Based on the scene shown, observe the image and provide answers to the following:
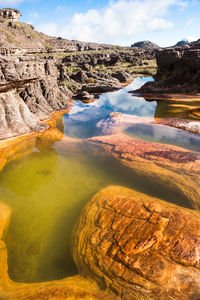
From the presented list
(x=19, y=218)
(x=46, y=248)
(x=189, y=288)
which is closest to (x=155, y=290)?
(x=189, y=288)

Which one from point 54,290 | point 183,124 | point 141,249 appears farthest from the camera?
point 183,124

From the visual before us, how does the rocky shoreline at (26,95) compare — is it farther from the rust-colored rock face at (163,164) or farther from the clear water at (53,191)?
the rust-colored rock face at (163,164)

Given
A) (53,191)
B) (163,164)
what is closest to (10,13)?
(53,191)

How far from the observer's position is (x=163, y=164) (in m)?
7.23

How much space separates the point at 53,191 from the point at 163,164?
A: 4.51 metres

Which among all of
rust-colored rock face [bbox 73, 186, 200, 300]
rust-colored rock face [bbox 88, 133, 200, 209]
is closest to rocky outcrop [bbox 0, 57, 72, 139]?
rust-colored rock face [bbox 88, 133, 200, 209]

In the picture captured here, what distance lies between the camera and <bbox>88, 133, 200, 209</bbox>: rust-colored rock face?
19.9 feet

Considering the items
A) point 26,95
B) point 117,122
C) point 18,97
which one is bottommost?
point 117,122

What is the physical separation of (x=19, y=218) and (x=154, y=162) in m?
5.45

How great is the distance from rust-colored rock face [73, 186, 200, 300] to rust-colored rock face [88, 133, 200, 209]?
131cm

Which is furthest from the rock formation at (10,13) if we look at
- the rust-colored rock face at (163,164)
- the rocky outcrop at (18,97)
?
the rust-colored rock face at (163,164)

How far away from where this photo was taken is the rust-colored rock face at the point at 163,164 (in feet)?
19.9

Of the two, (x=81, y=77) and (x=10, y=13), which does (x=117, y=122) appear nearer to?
(x=81, y=77)

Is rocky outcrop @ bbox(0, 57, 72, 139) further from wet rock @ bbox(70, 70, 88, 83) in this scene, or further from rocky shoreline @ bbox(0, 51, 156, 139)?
wet rock @ bbox(70, 70, 88, 83)
